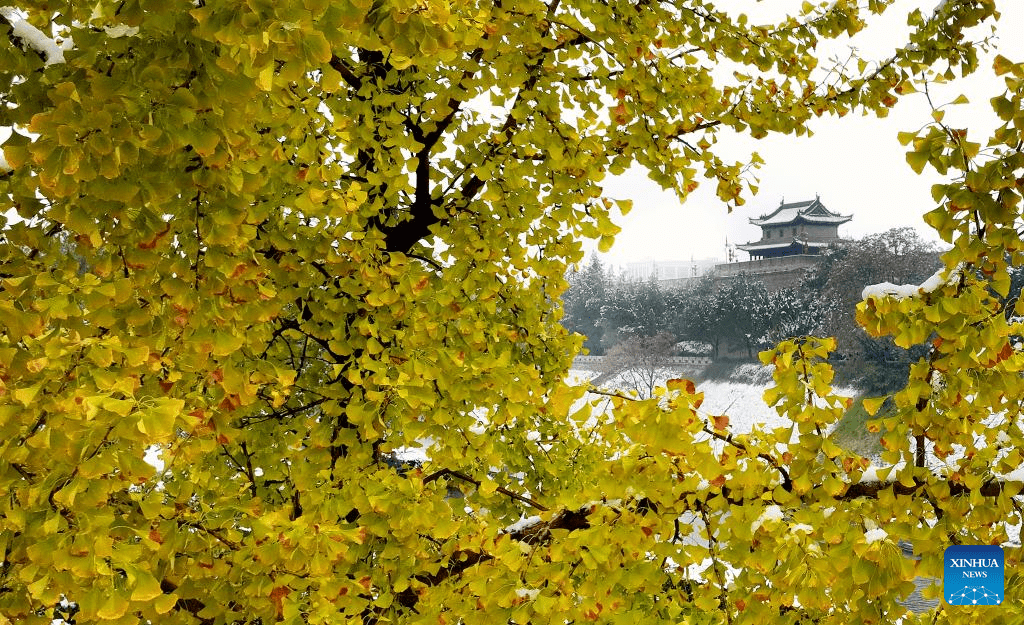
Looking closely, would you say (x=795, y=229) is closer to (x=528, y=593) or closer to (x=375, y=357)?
(x=375, y=357)

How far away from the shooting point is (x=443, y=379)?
2650 millimetres

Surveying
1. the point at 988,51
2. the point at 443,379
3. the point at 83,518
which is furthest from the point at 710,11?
the point at 83,518

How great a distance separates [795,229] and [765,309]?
12.8 m

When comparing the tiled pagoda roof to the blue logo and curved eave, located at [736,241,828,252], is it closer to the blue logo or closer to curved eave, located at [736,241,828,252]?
curved eave, located at [736,241,828,252]

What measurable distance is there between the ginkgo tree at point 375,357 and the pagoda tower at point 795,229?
124ft

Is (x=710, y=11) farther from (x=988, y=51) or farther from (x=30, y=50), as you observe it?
(x=30, y=50)

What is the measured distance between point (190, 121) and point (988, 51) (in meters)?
3.65

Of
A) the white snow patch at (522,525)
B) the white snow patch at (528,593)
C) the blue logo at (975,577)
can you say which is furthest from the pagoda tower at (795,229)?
the white snow patch at (528,593)

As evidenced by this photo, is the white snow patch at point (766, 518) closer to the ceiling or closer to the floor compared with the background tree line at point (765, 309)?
closer to the floor

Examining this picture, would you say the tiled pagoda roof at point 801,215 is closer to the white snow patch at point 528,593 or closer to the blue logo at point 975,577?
the blue logo at point 975,577

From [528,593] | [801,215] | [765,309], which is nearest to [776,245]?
[801,215]

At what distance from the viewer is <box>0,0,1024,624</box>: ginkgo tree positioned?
1.34m

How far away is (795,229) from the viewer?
39344 millimetres

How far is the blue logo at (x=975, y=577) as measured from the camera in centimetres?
167
